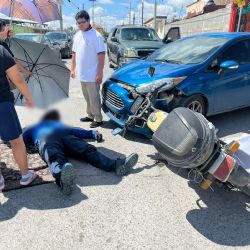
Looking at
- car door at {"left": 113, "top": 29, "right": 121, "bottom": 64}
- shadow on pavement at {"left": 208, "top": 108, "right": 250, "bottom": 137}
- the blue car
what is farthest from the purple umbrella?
car door at {"left": 113, "top": 29, "right": 121, "bottom": 64}

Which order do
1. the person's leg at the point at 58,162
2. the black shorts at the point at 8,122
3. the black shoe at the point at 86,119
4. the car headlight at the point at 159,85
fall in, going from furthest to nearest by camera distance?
the black shoe at the point at 86,119
the car headlight at the point at 159,85
the person's leg at the point at 58,162
the black shorts at the point at 8,122

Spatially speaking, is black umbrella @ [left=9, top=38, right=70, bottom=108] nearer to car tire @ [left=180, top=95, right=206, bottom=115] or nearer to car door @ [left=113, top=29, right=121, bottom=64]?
car tire @ [left=180, top=95, right=206, bottom=115]

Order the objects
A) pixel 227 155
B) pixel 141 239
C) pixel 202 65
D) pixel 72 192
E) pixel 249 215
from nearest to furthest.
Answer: pixel 141 239 → pixel 227 155 → pixel 249 215 → pixel 72 192 → pixel 202 65

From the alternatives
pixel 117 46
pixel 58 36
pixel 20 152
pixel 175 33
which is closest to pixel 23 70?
pixel 20 152

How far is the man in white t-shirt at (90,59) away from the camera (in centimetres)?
516

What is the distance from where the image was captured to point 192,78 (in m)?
4.91

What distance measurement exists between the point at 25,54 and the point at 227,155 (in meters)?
2.78

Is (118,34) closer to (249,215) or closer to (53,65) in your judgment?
(53,65)

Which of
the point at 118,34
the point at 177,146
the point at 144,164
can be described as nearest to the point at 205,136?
the point at 177,146

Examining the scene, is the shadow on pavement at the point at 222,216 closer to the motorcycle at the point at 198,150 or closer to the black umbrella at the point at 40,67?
the motorcycle at the point at 198,150

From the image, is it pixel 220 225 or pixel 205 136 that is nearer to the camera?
pixel 205 136

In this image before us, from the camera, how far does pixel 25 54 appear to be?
13.5 ft

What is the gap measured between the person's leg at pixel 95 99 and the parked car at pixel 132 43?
16.5ft

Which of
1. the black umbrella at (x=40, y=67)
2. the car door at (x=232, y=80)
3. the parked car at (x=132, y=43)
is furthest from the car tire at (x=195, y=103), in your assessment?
the parked car at (x=132, y=43)
